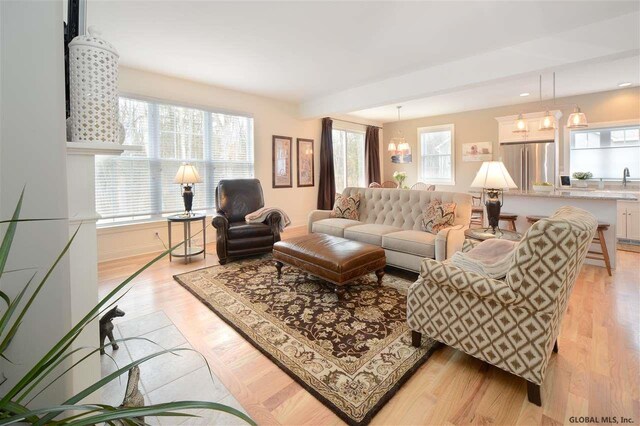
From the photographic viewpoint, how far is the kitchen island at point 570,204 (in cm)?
364

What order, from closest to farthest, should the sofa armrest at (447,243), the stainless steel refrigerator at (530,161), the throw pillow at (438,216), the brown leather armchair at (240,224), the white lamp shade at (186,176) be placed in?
the sofa armrest at (447,243) < the throw pillow at (438,216) < the brown leather armchair at (240,224) < the white lamp shade at (186,176) < the stainless steel refrigerator at (530,161)

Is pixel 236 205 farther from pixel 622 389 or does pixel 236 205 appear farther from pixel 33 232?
pixel 622 389

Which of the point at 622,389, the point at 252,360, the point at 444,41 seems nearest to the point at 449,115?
the point at 444,41

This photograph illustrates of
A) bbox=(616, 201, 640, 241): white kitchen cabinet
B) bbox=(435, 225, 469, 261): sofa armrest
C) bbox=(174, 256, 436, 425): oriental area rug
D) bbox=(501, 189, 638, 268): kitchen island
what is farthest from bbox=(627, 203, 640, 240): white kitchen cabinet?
bbox=(174, 256, 436, 425): oriental area rug

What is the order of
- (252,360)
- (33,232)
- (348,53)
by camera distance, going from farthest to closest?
(348,53), (252,360), (33,232)

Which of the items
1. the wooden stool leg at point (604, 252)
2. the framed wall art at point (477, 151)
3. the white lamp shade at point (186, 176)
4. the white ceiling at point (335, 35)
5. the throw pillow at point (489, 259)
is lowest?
the wooden stool leg at point (604, 252)

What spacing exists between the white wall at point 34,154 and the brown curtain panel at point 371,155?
23.7ft

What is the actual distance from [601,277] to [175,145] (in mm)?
5789

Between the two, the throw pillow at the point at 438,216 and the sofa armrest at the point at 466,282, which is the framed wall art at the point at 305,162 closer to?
the throw pillow at the point at 438,216

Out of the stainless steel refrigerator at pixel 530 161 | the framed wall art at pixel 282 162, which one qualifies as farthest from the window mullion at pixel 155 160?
the stainless steel refrigerator at pixel 530 161

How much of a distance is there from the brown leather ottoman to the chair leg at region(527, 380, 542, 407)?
1375 mm

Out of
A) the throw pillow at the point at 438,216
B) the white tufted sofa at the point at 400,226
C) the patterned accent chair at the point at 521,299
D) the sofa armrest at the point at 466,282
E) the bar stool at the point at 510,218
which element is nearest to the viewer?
the patterned accent chair at the point at 521,299

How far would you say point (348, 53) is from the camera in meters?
3.67

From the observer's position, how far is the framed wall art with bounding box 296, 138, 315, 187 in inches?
247
